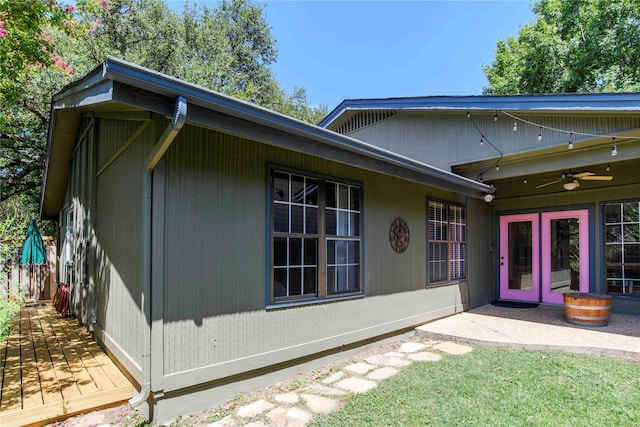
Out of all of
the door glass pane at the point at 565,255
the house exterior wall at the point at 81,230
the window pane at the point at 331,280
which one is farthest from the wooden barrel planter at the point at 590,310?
the house exterior wall at the point at 81,230

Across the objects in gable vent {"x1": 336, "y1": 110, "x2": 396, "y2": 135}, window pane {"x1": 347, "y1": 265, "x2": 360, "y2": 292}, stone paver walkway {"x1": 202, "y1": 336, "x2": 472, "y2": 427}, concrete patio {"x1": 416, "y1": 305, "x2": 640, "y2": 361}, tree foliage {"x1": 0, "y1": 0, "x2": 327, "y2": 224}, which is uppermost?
tree foliage {"x1": 0, "y1": 0, "x2": 327, "y2": 224}

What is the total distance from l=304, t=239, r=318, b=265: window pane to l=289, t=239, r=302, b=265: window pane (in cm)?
8

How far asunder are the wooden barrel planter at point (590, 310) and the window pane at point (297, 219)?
4571 millimetres

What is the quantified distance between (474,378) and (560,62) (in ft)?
48.4

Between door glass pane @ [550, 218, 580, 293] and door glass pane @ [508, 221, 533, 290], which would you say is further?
door glass pane @ [508, 221, 533, 290]

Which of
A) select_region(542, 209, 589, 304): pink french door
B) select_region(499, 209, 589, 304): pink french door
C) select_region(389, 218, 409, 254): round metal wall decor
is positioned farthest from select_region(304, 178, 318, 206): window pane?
select_region(542, 209, 589, 304): pink french door

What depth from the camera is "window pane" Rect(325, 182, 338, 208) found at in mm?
4363

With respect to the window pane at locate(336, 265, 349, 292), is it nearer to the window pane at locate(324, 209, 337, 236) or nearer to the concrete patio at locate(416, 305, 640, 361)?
the window pane at locate(324, 209, 337, 236)

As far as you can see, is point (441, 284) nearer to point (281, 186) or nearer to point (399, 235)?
point (399, 235)

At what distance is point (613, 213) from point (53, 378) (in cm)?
867

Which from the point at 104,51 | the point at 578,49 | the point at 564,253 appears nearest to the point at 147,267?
the point at 564,253

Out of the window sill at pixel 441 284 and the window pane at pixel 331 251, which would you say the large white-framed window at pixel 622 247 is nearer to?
the window sill at pixel 441 284

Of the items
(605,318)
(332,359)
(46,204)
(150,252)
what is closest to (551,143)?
(605,318)

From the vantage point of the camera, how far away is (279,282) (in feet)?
12.5
